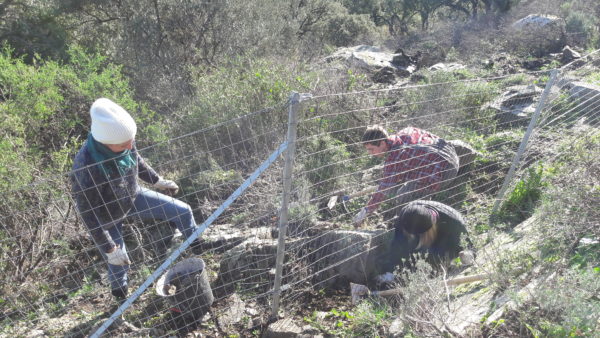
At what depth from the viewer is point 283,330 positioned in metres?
2.75

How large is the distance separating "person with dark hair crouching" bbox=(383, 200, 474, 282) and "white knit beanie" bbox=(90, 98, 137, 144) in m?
2.17

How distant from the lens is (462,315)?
2479mm

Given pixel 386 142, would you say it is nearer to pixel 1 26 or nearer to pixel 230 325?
pixel 230 325

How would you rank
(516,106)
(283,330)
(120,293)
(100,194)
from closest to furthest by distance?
1. (100,194)
2. (283,330)
3. (120,293)
4. (516,106)

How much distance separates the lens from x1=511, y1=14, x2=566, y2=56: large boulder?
39.2 ft

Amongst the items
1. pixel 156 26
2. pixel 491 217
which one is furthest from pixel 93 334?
pixel 156 26

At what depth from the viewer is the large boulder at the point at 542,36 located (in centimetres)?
1194

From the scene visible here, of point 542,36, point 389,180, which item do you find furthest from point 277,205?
point 542,36

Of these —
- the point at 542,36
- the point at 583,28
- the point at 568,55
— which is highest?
the point at 542,36

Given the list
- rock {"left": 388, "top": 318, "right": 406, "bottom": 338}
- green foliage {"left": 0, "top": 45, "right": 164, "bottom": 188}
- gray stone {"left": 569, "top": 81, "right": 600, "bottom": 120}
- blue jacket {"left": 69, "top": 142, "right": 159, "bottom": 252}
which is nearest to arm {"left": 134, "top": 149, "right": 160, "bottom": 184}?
blue jacket {"left": 69, "top": 142, "right": 159, "bottom": 252}

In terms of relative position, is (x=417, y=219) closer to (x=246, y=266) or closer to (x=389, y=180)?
(x=389, y=180)

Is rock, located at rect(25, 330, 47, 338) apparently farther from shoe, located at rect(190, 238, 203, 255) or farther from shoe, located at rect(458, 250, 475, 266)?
shoe, located at rect(458, 250, 475, 266)

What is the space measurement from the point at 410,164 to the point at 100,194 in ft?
8.44

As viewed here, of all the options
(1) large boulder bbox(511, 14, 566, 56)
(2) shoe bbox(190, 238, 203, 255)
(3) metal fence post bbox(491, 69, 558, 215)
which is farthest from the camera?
(1) large boulder bbox(511, 14, 566, 56)
